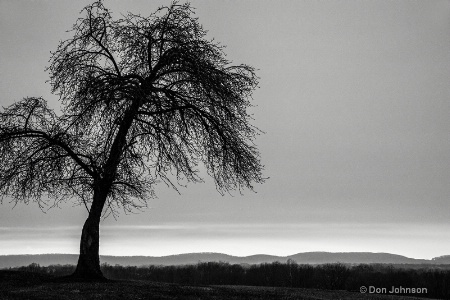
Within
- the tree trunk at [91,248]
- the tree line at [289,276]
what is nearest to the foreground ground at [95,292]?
the tree trunk at [91,248]

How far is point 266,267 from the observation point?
36.2 meters

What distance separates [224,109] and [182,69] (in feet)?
7.62

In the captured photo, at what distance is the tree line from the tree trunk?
33.3 ft

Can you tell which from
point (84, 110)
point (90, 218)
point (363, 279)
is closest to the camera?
point (84, 110)

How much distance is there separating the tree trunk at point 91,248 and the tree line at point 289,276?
10142 mm

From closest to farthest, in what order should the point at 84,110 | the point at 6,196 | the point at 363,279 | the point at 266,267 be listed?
1. the point at 84,110
2. the point at 6,196
3. the point at 363,279
4. the point at 266,267

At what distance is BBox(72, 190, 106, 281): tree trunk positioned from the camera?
19609 mm

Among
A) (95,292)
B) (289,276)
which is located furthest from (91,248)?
(289,276)

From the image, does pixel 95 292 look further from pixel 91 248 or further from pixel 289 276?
pixel 289 276

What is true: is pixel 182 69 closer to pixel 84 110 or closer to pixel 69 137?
pixel 84 110

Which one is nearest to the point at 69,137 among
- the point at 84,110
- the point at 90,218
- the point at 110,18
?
the point at 84,110

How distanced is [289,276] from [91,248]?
53.0 ft

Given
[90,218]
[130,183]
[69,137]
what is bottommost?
[90,218]

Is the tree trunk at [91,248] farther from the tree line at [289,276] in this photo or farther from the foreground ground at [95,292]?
the tree line at [289,276]
